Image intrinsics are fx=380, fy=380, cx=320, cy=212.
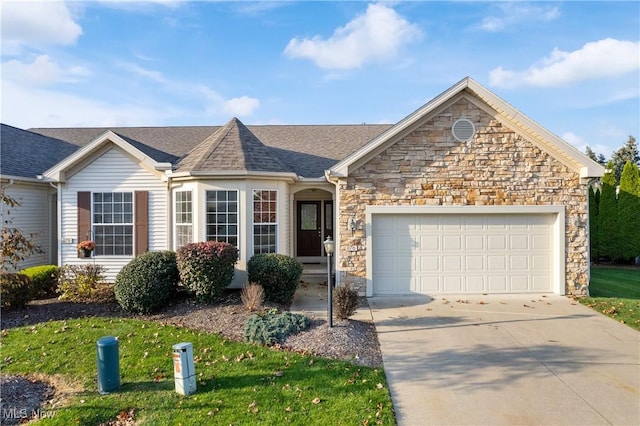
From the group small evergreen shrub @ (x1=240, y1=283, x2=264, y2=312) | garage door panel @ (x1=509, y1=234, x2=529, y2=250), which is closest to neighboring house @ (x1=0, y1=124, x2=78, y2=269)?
small evergreen shrub @ (x1=240, y1=283, x2=264, y2=312)

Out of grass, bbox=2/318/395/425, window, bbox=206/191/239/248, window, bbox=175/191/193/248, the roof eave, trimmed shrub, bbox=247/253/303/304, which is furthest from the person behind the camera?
window, bbox=175/191/193/248

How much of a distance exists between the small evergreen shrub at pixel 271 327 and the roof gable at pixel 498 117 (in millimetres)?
4099

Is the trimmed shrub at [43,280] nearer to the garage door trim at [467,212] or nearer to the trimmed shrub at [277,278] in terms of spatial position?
the trimmed shrub at [277,278]

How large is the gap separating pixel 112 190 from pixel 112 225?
1.03m

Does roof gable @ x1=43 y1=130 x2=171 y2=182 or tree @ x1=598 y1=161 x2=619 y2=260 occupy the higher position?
roof gable @ x1=43 y1=130 x2=171 y2=182

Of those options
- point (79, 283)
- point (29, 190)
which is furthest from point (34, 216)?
point (79, 283)

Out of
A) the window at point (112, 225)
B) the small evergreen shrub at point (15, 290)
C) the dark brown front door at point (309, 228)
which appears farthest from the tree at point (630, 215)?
the small evergreen shrub at point (15, 290)

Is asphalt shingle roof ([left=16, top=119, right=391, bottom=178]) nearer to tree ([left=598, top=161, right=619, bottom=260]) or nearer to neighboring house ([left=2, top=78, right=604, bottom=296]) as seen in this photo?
neighboring house ([left=2, top=78, right=604, bottom=296])

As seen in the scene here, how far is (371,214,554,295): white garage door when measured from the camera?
1013cm

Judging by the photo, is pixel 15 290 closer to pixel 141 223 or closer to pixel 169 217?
pixel 141 223

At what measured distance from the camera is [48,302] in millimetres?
9344

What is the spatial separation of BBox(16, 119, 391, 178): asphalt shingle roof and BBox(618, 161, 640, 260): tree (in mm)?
10644

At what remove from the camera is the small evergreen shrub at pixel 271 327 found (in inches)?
258

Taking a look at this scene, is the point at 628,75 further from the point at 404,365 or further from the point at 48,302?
the point at 48,302
